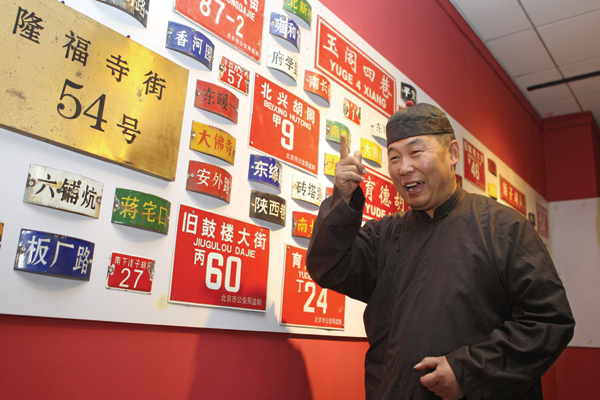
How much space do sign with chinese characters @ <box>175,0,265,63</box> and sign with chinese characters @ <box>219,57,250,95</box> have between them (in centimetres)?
6

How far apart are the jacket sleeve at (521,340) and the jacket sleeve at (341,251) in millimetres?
339

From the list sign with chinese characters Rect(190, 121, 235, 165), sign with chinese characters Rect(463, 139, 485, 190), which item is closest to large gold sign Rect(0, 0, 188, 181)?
sign with chinese characters Rect(190, 121, 235, 165)

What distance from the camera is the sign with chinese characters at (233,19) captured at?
1326mm

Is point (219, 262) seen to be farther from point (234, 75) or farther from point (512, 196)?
point (512, 196)

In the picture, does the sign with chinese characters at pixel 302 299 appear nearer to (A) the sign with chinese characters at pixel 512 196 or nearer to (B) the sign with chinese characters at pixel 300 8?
(B) the sign with chinese characters at pixel 300 8

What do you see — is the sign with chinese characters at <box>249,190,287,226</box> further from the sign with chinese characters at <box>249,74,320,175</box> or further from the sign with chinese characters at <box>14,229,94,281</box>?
the sign with chinese characters at <box>14,229,94,281</box>

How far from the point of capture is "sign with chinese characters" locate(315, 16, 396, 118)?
5.99 ft

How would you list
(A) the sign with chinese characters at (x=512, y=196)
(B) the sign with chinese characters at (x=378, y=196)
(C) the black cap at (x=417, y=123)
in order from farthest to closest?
1. (A) the sign with chinese characters at (x=512, y=196)
2. (B) the sign with chinese characters at (x=378, y=196)
3. (C) the black cap at (x=417, y=123)

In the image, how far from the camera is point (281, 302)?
1474 millimetres

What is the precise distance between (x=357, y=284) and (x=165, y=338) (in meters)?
0.53

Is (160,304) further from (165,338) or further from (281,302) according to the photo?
(281,302)

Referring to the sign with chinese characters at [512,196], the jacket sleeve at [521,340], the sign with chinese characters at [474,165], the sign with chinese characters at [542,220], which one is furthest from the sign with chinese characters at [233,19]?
the sign with chinese characters at [542,220]

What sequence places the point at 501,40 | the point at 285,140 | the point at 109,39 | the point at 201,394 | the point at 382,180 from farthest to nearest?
the point at 501,40 → the point at 382,180 → the point at 285,140 → the point at 201,394 → the point at 109,39

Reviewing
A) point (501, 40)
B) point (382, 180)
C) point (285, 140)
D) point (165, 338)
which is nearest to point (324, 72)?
point (285, 140)
